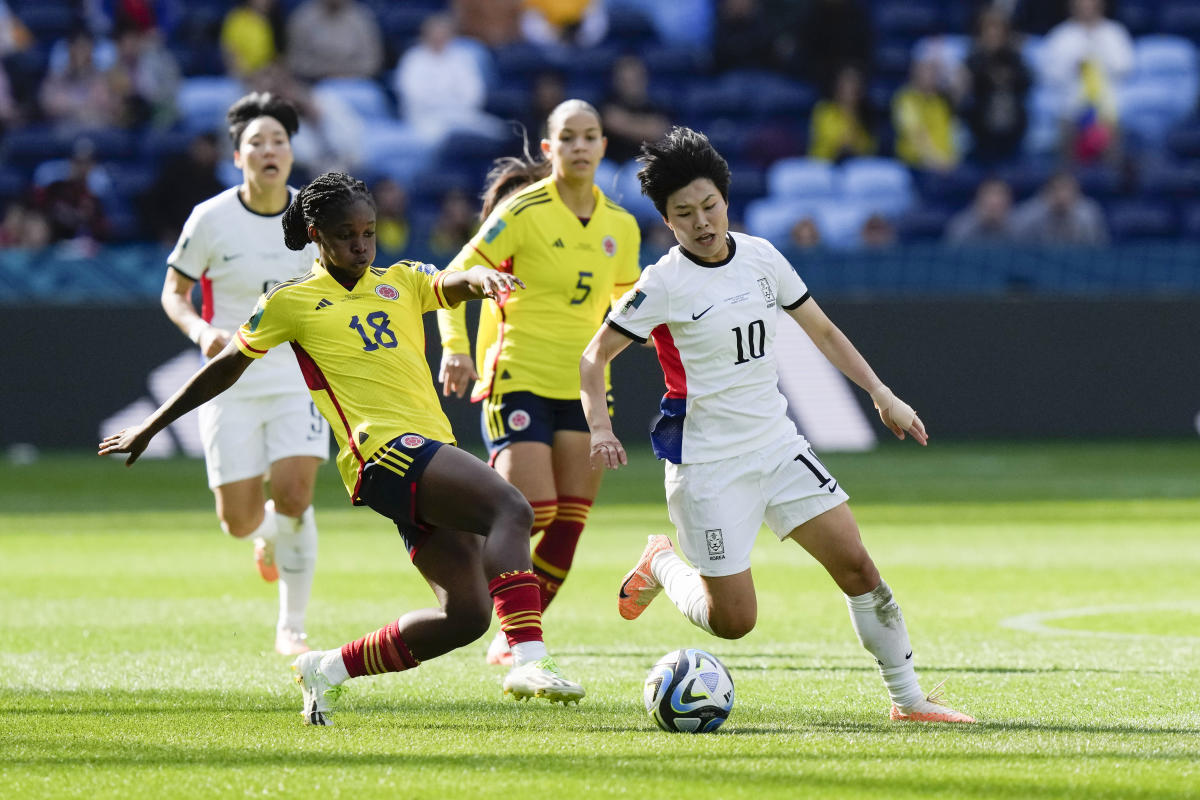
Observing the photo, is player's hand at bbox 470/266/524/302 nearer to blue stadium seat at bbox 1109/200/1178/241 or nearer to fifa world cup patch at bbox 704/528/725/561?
fifa world cup patch at bbox 704/528/725/561

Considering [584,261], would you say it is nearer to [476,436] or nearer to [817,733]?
[817,733]

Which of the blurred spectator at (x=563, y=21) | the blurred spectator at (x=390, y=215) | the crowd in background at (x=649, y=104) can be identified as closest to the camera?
the blurred spectator at (x=390, y=215)

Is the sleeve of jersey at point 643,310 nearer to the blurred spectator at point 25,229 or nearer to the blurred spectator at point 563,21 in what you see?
the blurred spectator at point 25,229

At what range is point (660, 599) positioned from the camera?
10.2m

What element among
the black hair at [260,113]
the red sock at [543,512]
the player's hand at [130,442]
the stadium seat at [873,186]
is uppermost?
the black hair at [260,113]

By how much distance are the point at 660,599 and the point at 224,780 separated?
211 inches

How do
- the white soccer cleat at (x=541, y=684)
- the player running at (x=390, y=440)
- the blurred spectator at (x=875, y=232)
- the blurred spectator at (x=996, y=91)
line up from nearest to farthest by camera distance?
the white soccer cleat at (x=541, y=684)
the player running at (x=390, y=440)
the blurred spectator at (x=875, y=232)
the blurred spectator at (x=996, y=91)

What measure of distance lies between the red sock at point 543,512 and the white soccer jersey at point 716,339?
1.59m

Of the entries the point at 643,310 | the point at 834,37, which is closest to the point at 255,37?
the point at 834,37

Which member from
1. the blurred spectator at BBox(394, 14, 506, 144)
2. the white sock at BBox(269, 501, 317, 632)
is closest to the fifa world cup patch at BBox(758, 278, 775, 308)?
the white sock at BBox(269, 501, 317, 632)

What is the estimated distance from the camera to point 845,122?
20.1 m

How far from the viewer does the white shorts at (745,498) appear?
6.07 m

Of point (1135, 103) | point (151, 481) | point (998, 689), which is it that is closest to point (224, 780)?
point (998, 689)

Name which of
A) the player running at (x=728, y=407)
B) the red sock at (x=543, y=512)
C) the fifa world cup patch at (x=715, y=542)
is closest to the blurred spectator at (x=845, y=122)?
the red sock at (x=543, y=512)
